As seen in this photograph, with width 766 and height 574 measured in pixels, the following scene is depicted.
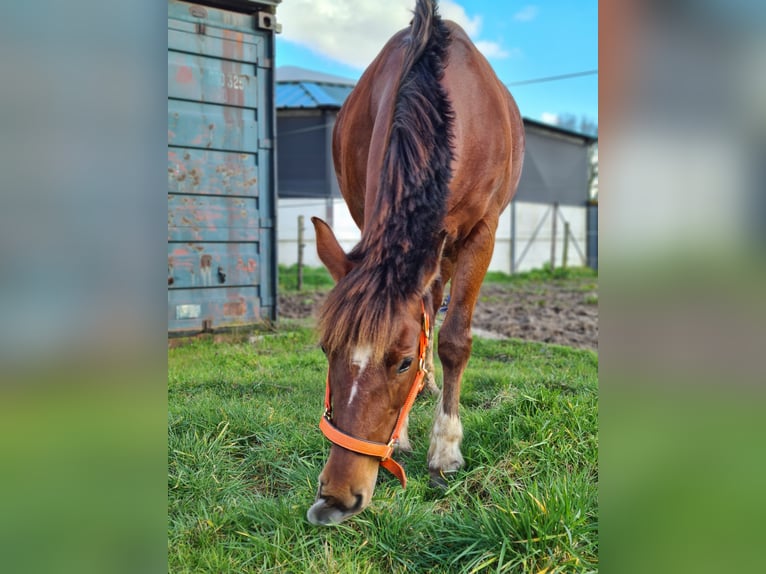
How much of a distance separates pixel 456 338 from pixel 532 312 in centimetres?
546

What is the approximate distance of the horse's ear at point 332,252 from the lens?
204cm

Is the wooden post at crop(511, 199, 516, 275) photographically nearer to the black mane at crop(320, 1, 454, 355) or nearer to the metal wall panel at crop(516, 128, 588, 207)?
the metal wall panel at crop(516, 128, 588, 207)

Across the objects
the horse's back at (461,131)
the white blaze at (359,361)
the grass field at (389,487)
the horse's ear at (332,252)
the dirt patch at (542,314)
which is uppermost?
the horse's back at (461,131)

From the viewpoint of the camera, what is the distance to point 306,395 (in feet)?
11.3

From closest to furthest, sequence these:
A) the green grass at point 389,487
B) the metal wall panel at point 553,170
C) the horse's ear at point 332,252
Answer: the green grass at point 389,487 → the horse's ear at point 332,252 → the metal wall panel at point 553,170

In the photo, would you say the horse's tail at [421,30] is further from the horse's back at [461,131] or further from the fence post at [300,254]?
the fence post at [300,254]

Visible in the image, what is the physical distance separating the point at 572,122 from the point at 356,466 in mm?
17747

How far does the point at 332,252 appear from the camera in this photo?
2051mm

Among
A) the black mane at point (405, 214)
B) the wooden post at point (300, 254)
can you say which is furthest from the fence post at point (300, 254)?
the black mane at point (405, 214)

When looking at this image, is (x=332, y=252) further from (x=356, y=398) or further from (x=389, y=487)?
(x=389, y=487)

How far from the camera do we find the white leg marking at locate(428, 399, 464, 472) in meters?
2.50

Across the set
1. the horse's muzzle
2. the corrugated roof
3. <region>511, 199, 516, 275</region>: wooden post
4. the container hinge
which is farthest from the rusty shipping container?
<region>511, 199, 516, 275</region>: wooden post
